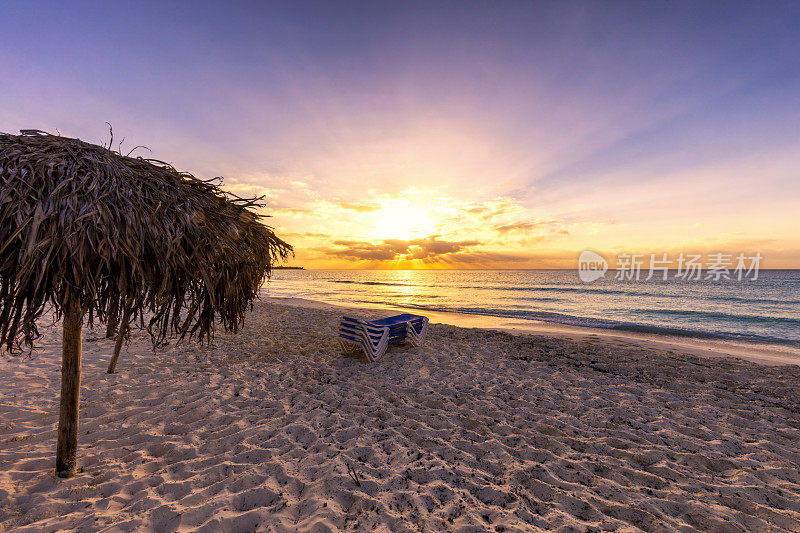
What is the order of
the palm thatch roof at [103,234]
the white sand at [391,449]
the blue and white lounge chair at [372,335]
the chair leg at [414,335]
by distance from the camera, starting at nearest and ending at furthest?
the palm thatch roof at [103,234] < the white sand at [391,449] < the blue and white lounge chair at [372,335] < the chair leg at [414,335]

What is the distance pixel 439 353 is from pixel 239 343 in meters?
5.53

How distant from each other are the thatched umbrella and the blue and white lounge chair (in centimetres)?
441

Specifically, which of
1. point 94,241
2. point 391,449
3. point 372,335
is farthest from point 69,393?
point 372,335

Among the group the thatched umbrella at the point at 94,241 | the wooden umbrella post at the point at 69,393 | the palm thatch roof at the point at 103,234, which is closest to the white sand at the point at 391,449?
the wooden umbrella post at the point at 69,393

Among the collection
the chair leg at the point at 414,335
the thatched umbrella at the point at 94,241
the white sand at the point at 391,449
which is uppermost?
the thatched umbrella at the point at 94,241

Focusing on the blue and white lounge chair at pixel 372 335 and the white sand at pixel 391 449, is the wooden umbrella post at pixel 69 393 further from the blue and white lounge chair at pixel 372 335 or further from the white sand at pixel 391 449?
the blue and white lounge chair at pixel 372 335

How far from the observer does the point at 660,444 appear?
14.0 feet

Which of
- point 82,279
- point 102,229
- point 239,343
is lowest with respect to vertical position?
point 239,343

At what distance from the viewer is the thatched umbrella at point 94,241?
241 centimetres

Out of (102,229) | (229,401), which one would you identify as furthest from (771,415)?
(102,229)

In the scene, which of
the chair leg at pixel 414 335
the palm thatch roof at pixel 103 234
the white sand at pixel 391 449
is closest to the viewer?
the palm thatch roof at pixel 103 234

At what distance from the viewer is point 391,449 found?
3873mm

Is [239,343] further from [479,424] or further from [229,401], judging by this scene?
[479,424]

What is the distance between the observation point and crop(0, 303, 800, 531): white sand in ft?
9.36
